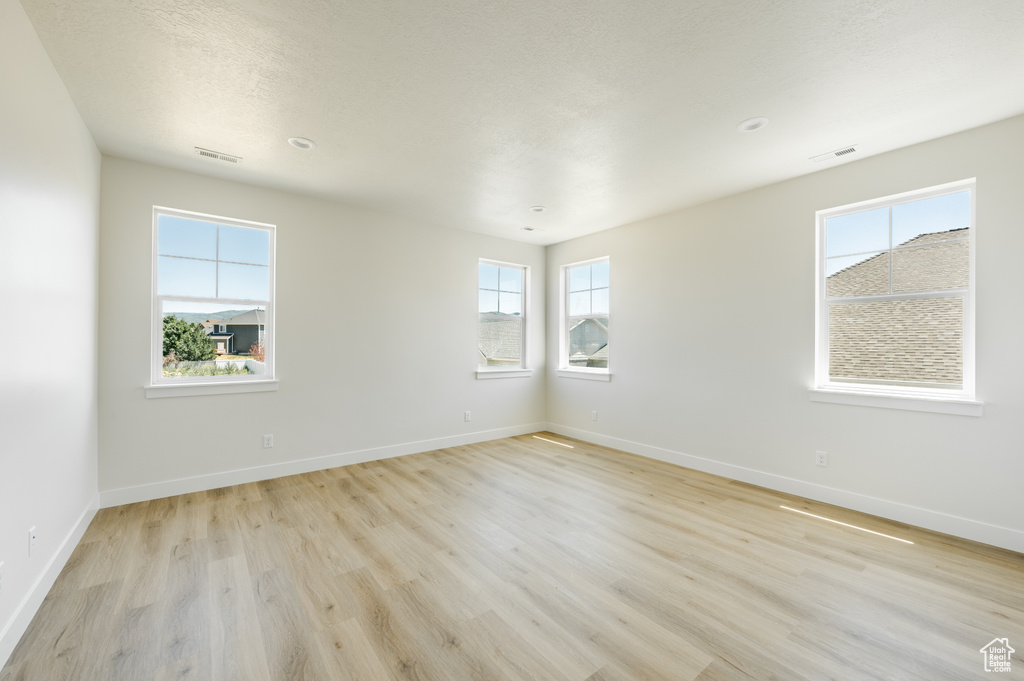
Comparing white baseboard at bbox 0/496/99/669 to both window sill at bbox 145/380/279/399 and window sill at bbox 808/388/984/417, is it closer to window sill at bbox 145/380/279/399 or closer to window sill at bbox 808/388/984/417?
window sill at bbox 145/380/279/399

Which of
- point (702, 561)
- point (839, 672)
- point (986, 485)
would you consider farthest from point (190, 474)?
point (986, 485)

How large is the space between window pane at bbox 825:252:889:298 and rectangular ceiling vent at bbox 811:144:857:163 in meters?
0.77

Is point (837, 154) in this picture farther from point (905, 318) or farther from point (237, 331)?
point (237, 331)

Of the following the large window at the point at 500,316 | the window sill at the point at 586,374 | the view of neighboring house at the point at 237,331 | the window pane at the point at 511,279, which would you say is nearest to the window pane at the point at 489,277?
the large window at the point at 500,316

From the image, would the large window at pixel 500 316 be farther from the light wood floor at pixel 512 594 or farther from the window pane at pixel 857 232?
the window pane at pixel 857 232

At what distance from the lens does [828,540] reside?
8.77 feet

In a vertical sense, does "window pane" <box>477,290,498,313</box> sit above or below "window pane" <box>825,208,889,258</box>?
below

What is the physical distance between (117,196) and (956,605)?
582cm

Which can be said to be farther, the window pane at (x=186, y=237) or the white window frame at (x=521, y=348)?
the white window frame at (x=521, y=348)

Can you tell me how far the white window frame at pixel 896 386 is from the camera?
2.74 meters

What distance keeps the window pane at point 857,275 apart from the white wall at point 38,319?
4877mm

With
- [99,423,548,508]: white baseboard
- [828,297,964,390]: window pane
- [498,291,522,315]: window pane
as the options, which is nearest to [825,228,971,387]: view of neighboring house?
[828,297,964,390]: window pane

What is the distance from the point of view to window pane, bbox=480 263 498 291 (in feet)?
17.9

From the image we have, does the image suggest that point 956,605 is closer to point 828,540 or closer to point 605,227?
point 828,540
